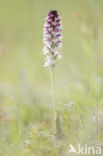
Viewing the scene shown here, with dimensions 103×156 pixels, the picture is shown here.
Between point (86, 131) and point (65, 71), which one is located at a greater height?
point (65, 71)

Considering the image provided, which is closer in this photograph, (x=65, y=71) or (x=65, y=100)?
(x=65, y=100)

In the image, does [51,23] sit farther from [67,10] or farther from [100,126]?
[67,10]

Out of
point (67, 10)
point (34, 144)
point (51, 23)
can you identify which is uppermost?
point (67, 10)

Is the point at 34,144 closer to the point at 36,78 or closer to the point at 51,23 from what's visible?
the point at 51,23

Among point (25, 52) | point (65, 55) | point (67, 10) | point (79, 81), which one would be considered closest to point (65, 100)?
point (79, 81)

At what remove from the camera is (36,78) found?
19.6 feet

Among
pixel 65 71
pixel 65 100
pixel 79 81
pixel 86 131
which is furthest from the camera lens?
pixel 65 71

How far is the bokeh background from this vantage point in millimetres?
3094

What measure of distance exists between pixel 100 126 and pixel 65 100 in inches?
58.6

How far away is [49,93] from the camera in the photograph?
4.94 meters

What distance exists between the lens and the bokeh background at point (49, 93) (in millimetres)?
3094

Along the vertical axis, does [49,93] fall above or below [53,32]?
below

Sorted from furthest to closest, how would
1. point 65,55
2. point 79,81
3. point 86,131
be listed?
1. point 65,55
2. point 79,81
3. point 86,131

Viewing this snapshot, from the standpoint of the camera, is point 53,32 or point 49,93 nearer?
point 53,32
